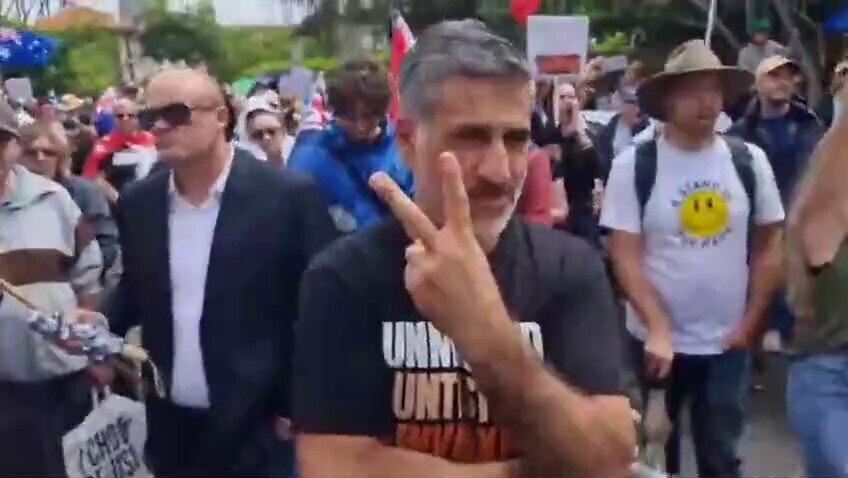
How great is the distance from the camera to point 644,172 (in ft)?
19.6

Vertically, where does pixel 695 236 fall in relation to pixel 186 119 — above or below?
below

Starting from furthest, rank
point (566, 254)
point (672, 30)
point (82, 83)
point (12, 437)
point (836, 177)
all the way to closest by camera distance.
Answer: point (82, 83) < point (672, 30) < point (12, 437) < point (836, 177) < point (566, 254)

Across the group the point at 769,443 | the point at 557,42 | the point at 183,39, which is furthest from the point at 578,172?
the point at 183,39

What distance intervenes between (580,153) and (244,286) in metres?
5.43

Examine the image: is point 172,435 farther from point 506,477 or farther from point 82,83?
point 82,83

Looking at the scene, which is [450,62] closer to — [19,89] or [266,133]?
[266,133]

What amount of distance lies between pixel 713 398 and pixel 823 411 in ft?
5.23

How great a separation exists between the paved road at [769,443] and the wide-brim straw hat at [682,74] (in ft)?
5.48

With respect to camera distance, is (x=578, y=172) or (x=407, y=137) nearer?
(x=407, y=137)

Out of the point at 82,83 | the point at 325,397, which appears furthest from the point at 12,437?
the point at 82,83

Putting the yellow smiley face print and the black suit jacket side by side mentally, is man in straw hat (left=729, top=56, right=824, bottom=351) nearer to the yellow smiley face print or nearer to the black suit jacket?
the yellow smiley face print

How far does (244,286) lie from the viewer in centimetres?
489

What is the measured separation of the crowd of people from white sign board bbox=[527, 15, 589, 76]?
13.8ft

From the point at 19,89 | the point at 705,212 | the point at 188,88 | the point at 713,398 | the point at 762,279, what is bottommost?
the point at 19,89
